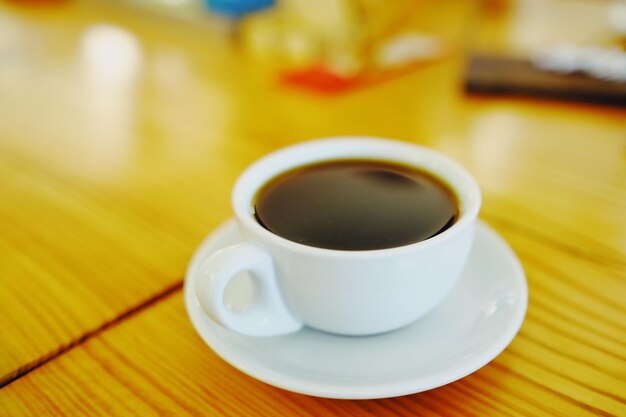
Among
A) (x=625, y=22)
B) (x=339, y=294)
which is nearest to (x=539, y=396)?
(x=339, y=294)

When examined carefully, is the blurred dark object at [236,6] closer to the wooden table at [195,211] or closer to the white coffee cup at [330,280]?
the wooden table at [195,211]

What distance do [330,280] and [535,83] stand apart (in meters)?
0.65

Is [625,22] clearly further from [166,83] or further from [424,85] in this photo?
[166,83]

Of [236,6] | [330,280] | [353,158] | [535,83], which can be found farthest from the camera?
[236,6]

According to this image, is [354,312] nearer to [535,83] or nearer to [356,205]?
[356,205]

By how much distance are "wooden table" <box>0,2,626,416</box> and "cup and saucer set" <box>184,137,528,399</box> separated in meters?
0.03

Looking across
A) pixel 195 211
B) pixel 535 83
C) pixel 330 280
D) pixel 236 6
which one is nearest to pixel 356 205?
pixel 330 280

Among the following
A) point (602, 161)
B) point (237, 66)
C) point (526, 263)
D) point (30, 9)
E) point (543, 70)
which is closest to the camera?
point (526, 263)

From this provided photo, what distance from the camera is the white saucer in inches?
12.6

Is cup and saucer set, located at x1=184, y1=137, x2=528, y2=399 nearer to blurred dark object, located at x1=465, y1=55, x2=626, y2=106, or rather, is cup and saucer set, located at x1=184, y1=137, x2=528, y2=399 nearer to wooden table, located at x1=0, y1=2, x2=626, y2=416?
wooden table, located at x1=0, y1=2, x2=626, y2=416

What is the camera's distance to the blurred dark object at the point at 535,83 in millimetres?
806

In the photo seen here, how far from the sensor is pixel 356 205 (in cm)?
41

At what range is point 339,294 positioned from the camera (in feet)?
1.12

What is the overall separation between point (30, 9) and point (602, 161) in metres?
1.42
